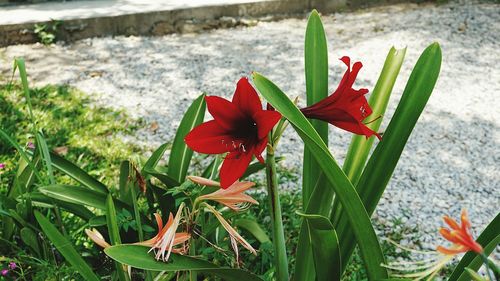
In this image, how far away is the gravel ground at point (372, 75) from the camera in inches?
117

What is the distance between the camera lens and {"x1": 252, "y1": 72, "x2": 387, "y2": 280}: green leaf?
1094mm

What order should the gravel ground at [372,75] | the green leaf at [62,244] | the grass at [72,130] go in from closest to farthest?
the green leaf at [62,244]
the grass at [72,130]
the gravel ground at [372,75]

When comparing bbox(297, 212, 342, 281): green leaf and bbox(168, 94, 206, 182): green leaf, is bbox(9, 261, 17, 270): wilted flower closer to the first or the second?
bbox(168, 94, 206, 182): green leaf

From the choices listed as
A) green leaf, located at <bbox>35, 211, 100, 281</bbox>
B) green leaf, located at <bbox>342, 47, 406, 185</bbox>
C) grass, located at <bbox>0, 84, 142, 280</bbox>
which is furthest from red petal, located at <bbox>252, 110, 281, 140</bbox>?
grass, located at <bbox>0, 84, 142, 280</bbox>

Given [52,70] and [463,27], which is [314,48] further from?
[463,27]

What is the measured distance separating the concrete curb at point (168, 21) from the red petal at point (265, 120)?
4.43 m

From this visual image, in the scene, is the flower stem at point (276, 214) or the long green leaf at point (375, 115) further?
the long green leaf at point (375, 115)

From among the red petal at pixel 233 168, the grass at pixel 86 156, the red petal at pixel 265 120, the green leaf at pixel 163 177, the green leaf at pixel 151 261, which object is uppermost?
the red petal at pixel 265 120

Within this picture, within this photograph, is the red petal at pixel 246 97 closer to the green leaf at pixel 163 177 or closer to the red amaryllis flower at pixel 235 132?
the red amaryllis flower at pixel 235 132

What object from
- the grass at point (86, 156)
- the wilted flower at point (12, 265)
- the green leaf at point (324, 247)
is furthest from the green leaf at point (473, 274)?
the wilted flower at point (12, 265)

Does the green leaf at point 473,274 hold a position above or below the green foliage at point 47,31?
above

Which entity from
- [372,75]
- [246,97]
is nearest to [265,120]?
[246,97]

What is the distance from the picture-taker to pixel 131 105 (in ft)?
12.6

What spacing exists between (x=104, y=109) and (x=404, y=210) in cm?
214
